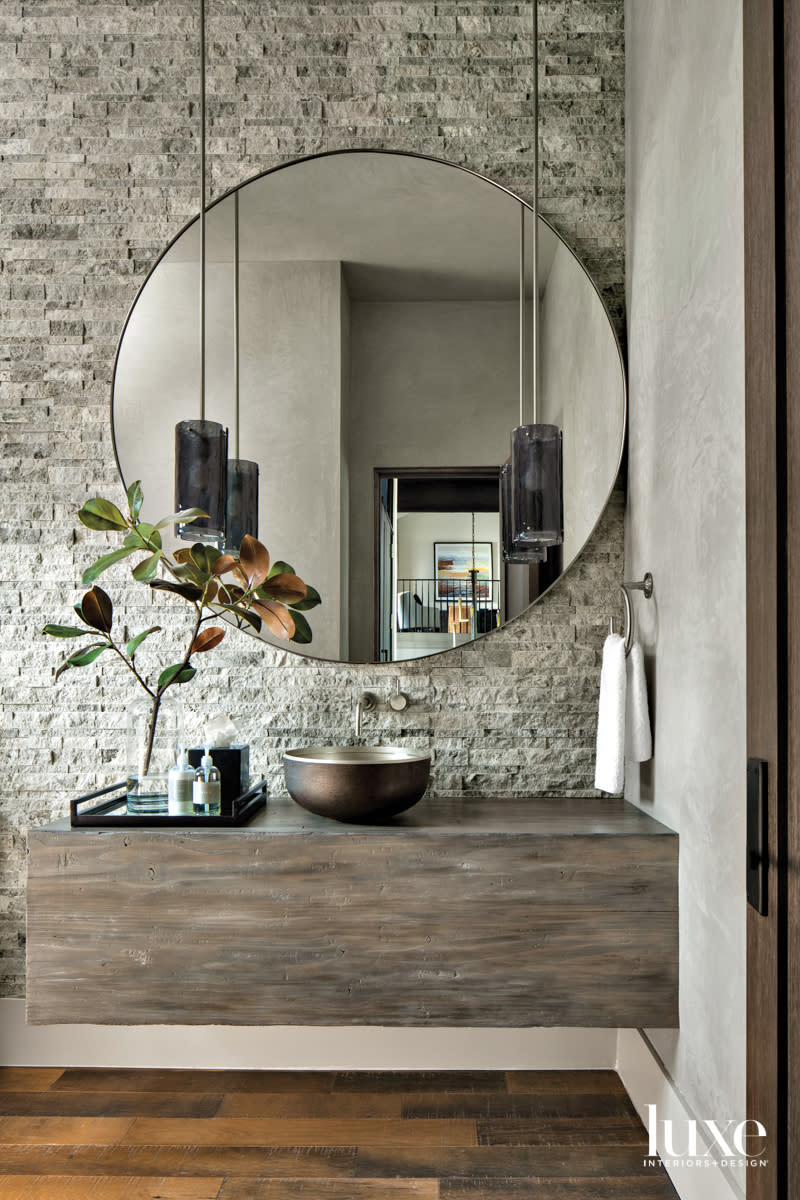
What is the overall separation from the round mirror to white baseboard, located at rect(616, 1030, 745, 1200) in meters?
1.15

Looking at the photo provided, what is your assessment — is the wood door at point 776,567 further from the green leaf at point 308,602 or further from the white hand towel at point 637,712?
the green leaf at point 308,602

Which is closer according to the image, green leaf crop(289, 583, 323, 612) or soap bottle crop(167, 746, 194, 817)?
soap bottle crop(167, 746, 194, 817)

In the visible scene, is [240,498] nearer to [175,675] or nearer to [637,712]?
[175,675]

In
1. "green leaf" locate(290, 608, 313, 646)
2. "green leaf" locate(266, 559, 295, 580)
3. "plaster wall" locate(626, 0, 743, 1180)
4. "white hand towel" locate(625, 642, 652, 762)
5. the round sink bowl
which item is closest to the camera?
"plaster wall" locate(626, 0, 743, 1180)

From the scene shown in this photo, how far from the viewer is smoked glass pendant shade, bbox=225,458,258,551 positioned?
92.9 inches

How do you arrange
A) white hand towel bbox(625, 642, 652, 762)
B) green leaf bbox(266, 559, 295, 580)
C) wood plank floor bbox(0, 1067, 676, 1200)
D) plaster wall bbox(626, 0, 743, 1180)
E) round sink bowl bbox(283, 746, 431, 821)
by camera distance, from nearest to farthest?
1. plaster wall bbox(626, 0, 743, 1180)
2. wood plank floor bbox(0, 1067, 676, 1200)
3. round sink bowl bbox(283, 746, 431, 821)
4. white hand towel bbox(625, 642, 652, 762)
5. green leaf bbox(266, 559, 295, 580)

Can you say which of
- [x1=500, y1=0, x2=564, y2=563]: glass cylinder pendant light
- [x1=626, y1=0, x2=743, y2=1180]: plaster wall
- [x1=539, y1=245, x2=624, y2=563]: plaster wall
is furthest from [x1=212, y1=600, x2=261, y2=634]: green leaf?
[x1=626, y1=0, x2=743, y2=1180]: plaster wall

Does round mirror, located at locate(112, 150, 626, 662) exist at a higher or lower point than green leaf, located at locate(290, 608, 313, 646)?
higher

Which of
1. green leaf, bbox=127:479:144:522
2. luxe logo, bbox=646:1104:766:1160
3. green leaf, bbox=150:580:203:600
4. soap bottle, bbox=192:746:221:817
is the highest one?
green leaf, bbox=127:479:144:522

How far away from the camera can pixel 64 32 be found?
246 centimetres

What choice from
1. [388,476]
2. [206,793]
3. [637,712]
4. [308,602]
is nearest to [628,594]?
[637,712]

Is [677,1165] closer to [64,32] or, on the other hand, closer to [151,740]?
[151,740]

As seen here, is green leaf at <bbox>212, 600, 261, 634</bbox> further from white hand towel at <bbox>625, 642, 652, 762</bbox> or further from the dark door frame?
white hand towel at <bbox>625, 642, 652, 762</bbox>

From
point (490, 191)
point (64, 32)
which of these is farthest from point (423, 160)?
point (64, 32)
